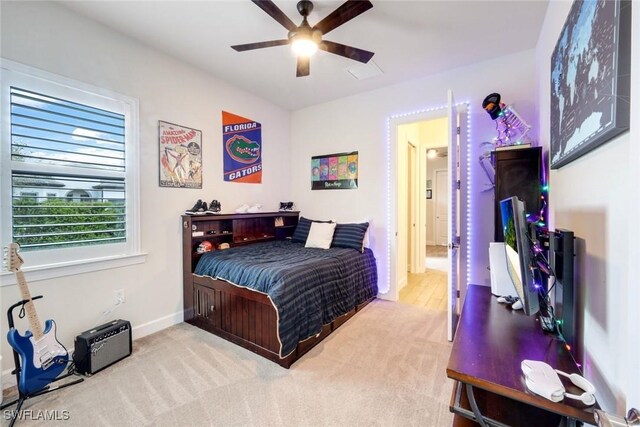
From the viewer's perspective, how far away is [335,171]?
3.93m

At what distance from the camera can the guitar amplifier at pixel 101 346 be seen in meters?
1.93

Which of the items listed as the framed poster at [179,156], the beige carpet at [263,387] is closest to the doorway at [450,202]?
the beige carpet at [263,387]

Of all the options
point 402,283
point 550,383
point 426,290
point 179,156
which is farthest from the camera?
point 402,283

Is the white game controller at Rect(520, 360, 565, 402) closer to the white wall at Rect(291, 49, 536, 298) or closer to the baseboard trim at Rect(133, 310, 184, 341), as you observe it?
the white wall at Rect(291, 49, 536, 298)

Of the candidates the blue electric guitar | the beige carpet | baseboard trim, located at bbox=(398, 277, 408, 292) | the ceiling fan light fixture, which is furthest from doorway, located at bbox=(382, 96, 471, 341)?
the blue electric guitar

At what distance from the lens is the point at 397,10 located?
A: 209 centimetres

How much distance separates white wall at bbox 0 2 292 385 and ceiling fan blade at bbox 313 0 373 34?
178cm

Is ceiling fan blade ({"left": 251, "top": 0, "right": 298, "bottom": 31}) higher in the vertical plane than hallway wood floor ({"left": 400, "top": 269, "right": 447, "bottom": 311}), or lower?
higher

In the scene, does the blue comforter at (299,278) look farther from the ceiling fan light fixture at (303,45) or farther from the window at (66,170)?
the ceiling fan light fixture at (303,45)

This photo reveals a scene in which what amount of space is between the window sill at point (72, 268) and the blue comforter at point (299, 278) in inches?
24.3

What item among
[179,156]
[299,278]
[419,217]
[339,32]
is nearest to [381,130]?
[339,32]

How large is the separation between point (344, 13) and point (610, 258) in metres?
1.98

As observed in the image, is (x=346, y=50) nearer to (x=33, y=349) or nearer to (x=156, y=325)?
(x=33, y=349)

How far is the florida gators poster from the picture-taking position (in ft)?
11.1
